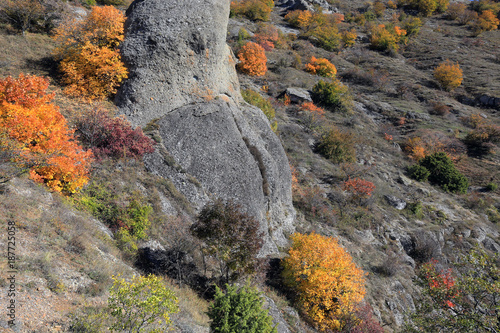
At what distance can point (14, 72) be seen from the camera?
1598 cm

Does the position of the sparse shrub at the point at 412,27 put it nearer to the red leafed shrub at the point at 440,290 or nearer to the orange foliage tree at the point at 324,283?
the orange foliage tree at the point at 324,283

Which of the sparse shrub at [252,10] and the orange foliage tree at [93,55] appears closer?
the orange foliage tree at [93,55]

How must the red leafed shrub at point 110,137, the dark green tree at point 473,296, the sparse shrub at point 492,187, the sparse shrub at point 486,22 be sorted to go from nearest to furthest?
1. the dark green tree at point 473,296
2. the red leafed shrub at point 110,137
3. the sparse shrub at point 492,187
4. the sparse shrub at point 486,22

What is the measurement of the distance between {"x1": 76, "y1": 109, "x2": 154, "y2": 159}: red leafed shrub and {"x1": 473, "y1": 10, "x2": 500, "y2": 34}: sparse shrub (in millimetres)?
91532

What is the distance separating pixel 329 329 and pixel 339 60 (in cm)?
5228

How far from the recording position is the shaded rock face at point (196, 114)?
16.8m

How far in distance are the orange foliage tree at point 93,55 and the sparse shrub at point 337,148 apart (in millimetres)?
21987

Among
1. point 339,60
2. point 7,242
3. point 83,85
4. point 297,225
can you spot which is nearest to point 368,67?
point 339,60

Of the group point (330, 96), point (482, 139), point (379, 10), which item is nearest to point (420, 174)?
point (482, 139)

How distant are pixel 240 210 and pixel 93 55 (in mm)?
13774

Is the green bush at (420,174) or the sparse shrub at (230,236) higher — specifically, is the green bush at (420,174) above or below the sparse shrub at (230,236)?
below

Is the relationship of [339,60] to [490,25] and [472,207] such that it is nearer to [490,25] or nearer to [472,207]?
A: [472,207]

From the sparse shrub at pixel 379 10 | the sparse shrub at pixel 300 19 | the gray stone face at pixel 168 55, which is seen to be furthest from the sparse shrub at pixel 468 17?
the gray stone face at pixel 168 55

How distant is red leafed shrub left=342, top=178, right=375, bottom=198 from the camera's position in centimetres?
2523
